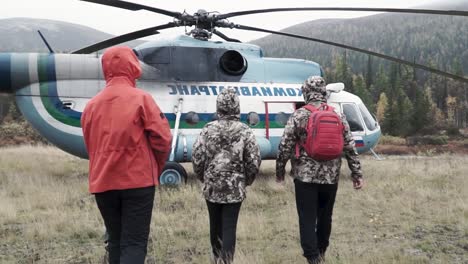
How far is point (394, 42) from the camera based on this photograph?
186 meters

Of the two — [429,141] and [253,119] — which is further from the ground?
[253,119]

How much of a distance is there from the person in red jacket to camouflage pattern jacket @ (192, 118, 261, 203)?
0.82 meters

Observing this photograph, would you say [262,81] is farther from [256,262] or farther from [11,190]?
[256,262]

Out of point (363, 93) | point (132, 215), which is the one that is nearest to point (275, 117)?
point (132, 215)

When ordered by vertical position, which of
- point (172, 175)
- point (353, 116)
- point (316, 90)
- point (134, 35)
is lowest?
point (172, 175)

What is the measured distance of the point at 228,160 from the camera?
3.80 meters

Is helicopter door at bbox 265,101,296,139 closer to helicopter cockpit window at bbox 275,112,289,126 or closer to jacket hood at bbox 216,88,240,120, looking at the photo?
helicopter cockpit window at bbox 275,112,289,126

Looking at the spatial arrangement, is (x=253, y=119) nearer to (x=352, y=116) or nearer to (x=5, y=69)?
(x=352, y=116)

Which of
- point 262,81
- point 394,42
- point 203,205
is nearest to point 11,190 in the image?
point 203,205

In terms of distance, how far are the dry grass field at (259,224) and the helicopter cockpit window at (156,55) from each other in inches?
105

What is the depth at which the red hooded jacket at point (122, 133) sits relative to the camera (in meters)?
2.87

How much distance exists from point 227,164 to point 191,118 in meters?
5.63

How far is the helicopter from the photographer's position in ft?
28.6

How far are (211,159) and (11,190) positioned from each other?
5814 millimetres
